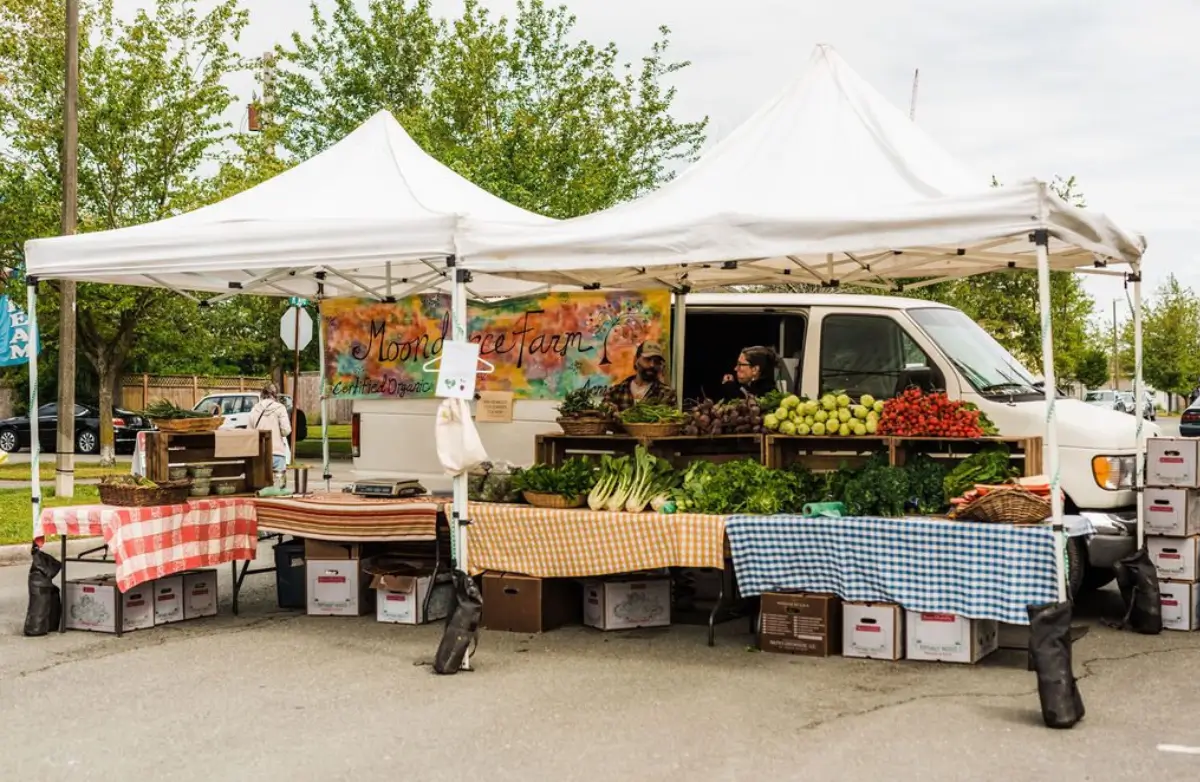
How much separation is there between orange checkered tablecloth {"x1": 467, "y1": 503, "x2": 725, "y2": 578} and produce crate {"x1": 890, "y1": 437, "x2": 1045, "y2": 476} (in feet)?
4.86

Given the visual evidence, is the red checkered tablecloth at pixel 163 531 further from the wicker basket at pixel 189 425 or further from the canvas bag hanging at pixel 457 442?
the canvas bag hanging at pixel 457 442

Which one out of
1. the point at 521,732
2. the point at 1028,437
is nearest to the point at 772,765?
the point at 521,732

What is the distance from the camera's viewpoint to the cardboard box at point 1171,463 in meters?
8.84

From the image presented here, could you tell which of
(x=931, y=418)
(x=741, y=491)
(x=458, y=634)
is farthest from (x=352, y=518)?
(x=931, y=418)

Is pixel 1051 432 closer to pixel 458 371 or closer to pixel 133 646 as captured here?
pixel 458 371

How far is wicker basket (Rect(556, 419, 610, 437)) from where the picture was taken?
9.57m

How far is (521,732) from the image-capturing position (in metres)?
6.25

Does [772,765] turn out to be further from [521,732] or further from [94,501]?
[94,501]

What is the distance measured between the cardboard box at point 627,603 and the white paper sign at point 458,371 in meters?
1.86

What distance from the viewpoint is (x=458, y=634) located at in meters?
7.59

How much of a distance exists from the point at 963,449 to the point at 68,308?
13678 millimetres

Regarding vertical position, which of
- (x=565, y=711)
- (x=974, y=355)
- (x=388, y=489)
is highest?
(x=974, y=355)

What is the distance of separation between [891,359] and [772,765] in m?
4.75

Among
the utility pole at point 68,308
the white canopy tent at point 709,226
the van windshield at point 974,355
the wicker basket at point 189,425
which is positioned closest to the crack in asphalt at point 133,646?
the wicker basket at point 189,425
